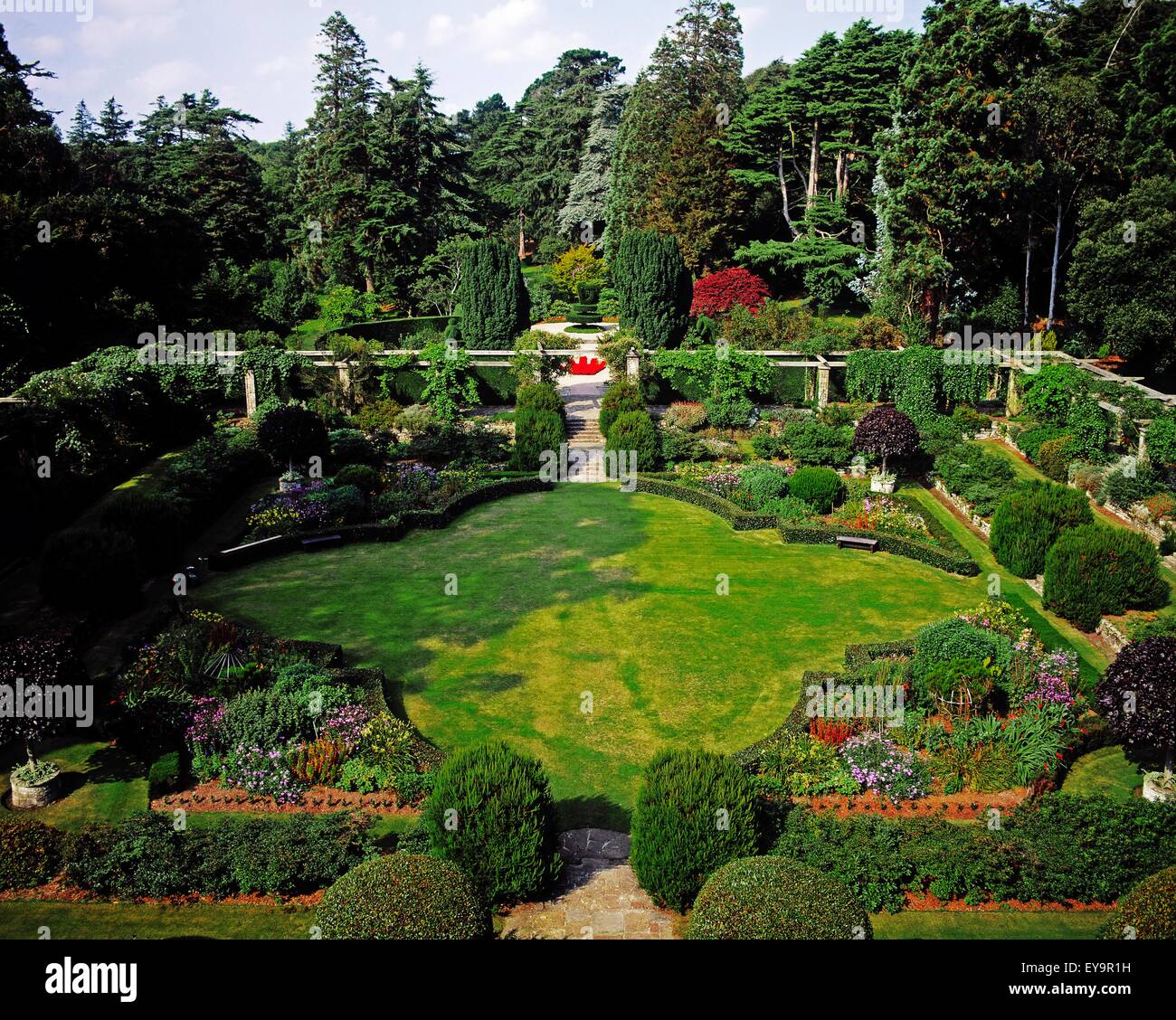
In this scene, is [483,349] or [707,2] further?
[707,2]

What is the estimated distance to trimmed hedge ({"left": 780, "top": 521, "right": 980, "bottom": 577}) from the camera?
24078 millimetres

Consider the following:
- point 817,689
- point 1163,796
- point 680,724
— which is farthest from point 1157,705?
point 680,724

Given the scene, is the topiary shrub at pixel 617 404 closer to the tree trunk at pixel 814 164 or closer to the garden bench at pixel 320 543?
the garden bench at pixel 320 543

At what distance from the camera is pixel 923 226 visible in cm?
4147

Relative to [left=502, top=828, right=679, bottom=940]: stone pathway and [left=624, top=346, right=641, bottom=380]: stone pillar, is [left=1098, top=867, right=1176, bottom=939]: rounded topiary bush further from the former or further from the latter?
[left=624, top=346, right=641, bottom=380]: stone pillar

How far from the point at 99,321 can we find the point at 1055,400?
33.4 m

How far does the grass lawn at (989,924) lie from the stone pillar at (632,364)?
27.8 m

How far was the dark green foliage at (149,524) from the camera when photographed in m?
22.8

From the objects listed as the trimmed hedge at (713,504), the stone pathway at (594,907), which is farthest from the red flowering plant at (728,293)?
the stone pathway at (594,907)

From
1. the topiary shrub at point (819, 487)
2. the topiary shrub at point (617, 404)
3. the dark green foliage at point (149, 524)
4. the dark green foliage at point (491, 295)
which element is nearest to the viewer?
the dark green foliage at point (149, 524)

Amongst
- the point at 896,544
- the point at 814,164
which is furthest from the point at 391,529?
the point at 814,164

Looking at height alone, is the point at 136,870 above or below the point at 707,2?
below

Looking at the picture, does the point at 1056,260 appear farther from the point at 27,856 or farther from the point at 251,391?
the point at 27,856
